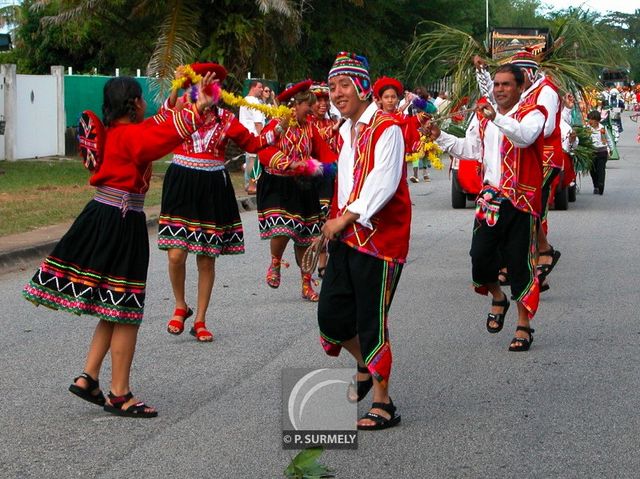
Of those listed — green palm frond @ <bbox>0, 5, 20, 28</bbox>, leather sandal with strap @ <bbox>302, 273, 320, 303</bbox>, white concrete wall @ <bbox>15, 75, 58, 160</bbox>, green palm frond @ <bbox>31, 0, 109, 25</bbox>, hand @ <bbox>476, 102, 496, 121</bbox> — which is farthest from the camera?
green palm frond @ <bbox>0, 5, 20, 28</bbox>

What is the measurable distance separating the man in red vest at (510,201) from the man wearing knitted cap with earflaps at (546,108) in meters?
0.25

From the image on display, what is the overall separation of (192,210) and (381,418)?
2.79 m

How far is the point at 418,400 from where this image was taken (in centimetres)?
685

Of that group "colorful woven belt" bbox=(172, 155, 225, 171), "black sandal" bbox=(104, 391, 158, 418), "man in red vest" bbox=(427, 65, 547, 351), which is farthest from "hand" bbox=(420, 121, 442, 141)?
"black sandal" bbox=(104, 391, 158, 418)

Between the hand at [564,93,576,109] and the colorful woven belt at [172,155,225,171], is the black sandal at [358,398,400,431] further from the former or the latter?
the hand at [564,93,576,109]

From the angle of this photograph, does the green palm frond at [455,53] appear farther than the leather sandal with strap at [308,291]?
Yes

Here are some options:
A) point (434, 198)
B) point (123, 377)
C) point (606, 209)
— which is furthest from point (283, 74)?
point (123, 377)

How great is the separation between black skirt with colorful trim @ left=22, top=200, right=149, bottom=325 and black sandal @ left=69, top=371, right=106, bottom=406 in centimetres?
38

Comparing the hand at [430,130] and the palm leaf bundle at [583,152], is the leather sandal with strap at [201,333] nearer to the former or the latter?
the hand at [430,130]

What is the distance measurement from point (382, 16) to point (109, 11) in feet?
32.8

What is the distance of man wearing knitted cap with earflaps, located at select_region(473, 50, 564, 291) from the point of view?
8617 mm

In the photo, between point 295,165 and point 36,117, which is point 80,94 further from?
point 295,165

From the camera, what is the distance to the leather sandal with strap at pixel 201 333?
27.9ft

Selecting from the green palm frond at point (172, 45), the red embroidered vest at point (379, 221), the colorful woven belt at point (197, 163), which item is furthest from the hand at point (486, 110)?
the green palm frond at point (172, 45)
